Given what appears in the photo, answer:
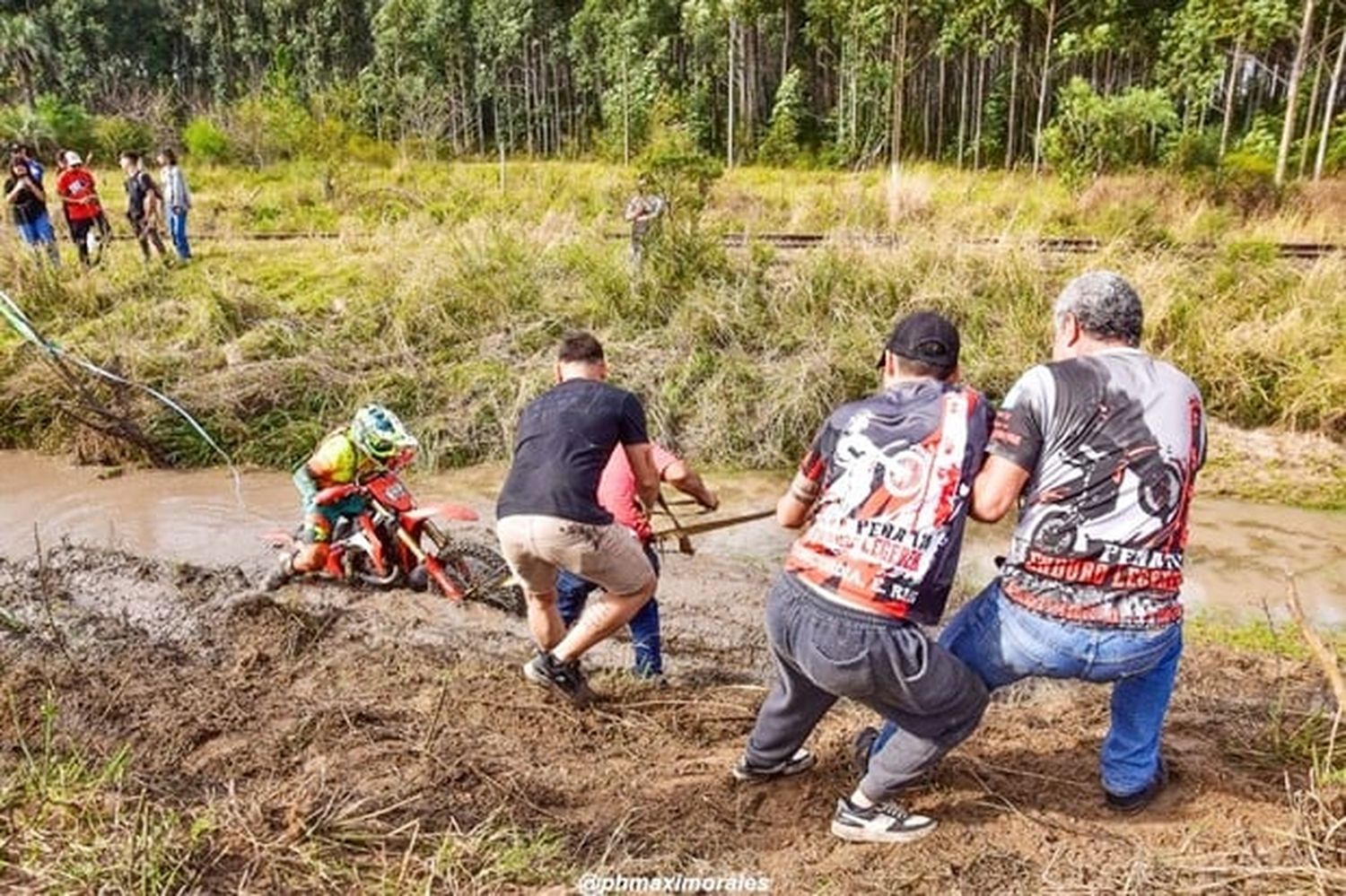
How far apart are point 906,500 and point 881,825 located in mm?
1040

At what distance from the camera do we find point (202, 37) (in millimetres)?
41906

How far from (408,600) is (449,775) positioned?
2.25m

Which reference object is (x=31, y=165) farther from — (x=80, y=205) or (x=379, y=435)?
(x=379, y=435)

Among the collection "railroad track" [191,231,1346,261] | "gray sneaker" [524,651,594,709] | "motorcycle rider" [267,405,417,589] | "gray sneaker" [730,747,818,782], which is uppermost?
"railroad track" [191,231,1346,261]

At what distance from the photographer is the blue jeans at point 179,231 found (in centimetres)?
1224

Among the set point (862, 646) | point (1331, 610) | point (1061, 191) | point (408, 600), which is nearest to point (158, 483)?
point (408, 600)

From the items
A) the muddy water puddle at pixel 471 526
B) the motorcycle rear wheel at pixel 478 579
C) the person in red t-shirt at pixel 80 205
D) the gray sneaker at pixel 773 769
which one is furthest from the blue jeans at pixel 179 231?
the gray sneaker at pixel 773 769

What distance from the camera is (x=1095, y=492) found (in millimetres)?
2643

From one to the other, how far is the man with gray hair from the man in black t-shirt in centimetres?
148

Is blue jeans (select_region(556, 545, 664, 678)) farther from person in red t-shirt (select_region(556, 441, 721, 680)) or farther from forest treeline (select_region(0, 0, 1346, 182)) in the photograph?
forest treeline (select_region(0, 0, 1346, 182))

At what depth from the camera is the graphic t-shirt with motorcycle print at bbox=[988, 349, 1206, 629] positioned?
2631 millimetres

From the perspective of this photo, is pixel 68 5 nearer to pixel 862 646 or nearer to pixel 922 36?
pixel 922 36

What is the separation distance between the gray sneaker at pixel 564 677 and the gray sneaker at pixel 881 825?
1.34m

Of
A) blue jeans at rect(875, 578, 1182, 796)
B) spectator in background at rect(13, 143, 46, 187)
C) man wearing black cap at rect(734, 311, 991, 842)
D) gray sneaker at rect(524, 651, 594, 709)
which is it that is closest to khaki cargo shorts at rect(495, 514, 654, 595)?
gray sneaker at rect(524, 651, 594, 709)
